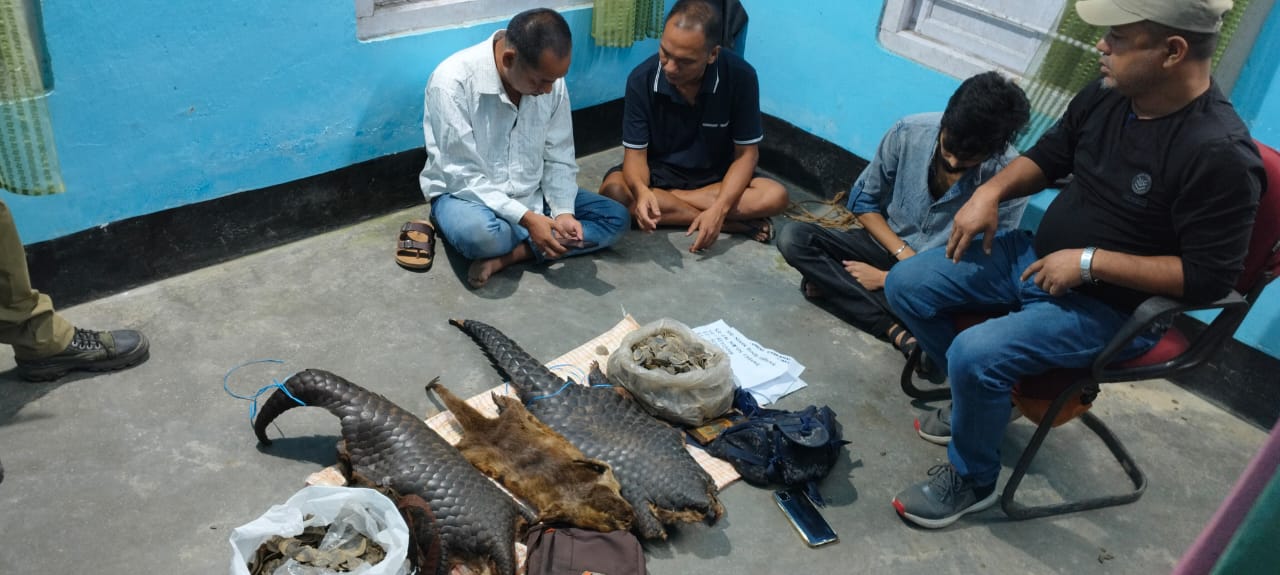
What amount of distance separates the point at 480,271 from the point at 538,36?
1027 millimetres

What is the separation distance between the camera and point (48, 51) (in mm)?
2920

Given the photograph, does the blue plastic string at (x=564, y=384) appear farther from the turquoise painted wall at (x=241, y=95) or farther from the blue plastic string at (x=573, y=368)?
the turquoise painted wall at (x=241, y=95)

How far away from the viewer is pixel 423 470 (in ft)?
8.32

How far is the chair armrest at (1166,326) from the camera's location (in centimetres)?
245

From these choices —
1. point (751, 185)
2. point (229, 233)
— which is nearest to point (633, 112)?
point (751, 185)

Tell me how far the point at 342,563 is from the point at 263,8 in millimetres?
2239

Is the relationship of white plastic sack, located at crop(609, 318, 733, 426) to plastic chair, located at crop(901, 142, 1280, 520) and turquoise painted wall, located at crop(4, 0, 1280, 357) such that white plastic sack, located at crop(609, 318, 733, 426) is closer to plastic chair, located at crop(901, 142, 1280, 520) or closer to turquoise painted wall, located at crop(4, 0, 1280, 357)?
plastic chair, located at crop(901, 142, 1280, 520)

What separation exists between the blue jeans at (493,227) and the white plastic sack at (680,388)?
0.88 metres

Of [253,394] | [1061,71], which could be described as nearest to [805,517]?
[253,394]

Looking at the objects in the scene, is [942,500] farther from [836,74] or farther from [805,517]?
[836,74]

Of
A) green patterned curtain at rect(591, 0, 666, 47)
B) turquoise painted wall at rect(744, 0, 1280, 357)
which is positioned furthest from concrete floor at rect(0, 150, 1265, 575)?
green patterned curtain at rect(591, 0, 666, 47)

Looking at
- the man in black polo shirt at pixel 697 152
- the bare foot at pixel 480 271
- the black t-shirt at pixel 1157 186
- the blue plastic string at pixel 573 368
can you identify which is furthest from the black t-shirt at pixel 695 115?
the black t-shirt at pixel 1157 186

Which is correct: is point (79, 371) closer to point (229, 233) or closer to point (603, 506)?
point (229, 233)

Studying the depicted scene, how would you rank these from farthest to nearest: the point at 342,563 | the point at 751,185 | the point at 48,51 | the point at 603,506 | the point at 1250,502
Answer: the point at 751,185 → the point at 48,51 → the point at 603,506 → the point at 342,563 → the point at 1250,502
